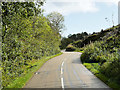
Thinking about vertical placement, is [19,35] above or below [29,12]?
below

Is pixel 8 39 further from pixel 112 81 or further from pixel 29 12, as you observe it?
pixel 112 81

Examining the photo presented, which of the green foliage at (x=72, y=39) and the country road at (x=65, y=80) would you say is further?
the green foliage at (x=72, y=39)

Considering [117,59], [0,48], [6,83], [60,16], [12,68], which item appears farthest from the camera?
[60,16]

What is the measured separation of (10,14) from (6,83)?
14.4ft

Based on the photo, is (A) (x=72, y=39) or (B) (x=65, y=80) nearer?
(B) (x=65, y=80)

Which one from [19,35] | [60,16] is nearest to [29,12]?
[19,35]

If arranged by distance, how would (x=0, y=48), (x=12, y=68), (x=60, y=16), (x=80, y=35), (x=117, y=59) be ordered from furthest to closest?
1. (x=80, y=35)
2. (x=60, y=16)
3. (x=117, y=59)
4. (x=12, y=68)
5. (x=0, y=48)

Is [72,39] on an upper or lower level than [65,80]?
upper

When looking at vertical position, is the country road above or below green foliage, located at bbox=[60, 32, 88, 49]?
below

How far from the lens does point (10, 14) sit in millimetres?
10961

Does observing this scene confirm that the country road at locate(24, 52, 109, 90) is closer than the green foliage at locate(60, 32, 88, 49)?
Yes

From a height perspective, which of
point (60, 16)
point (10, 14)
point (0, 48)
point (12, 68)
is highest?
point (60, 16)

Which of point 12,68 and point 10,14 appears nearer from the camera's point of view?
point 10,14

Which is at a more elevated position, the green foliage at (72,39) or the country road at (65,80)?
the green foliage at (72,39)
